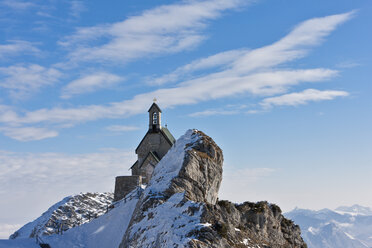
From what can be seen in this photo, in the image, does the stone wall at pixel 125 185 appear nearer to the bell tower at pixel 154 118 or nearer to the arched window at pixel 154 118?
the bell tower at pixel 154 118

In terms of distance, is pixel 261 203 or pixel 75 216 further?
pixel 75 216

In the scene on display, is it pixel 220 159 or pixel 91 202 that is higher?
pixel 91 202

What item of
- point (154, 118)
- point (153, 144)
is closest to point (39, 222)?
point (153, 144)

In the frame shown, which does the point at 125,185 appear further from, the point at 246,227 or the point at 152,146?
the point at 246,227

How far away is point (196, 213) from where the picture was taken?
33594 mm

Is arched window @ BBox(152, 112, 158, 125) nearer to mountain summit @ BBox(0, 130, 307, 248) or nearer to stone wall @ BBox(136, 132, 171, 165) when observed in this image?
stone wall @ BBox(136, 132, 171, 165)

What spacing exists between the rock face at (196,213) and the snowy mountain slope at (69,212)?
1904 inches

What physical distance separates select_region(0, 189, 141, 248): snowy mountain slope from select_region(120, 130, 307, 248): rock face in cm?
1022

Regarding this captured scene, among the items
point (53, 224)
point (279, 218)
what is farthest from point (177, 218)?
point (53, 224)

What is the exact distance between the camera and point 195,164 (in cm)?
4547

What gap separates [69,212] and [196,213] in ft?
232

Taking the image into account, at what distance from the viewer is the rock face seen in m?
32.1

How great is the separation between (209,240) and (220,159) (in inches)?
754

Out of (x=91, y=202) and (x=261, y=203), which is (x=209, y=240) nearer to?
(x=261, y=203)
